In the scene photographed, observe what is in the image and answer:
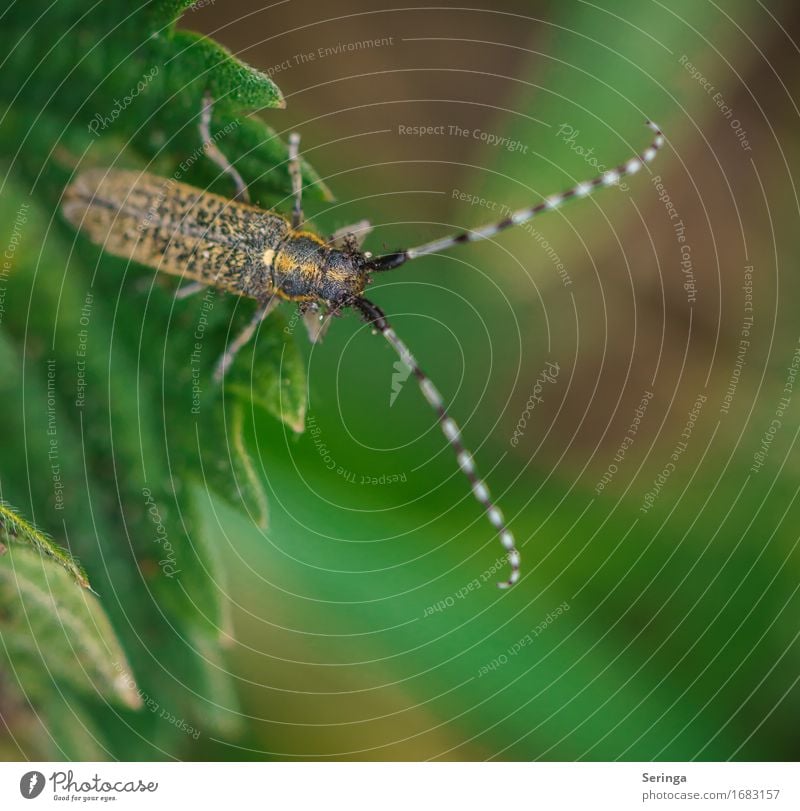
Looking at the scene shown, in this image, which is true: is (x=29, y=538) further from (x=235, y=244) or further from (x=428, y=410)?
(x=428, y=410)

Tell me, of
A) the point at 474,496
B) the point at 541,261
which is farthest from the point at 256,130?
the point at 474,496

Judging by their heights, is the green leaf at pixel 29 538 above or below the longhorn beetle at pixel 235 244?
below

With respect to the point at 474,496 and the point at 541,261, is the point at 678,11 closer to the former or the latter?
the point at 541,261

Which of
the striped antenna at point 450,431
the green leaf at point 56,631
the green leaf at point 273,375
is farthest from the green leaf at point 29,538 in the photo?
the striped antenna at point 450,431

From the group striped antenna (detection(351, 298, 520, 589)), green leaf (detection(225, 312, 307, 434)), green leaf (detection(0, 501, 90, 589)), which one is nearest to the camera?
green leaf (detection(0, 501, 90, 589))
